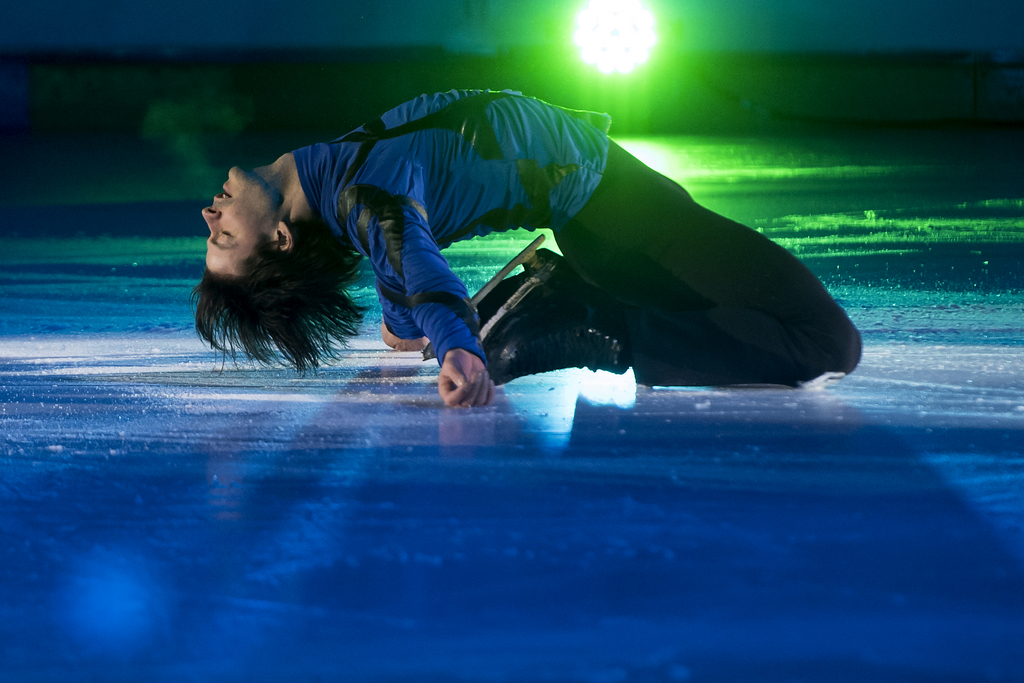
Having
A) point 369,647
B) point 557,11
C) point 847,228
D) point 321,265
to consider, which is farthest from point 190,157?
point 369,647

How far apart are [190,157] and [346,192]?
3.09 m

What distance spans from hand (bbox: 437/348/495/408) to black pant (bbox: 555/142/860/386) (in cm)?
26

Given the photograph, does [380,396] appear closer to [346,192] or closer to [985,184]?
[346,192]

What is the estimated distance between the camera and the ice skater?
1218 mm

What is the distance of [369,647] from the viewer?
A: 60cm

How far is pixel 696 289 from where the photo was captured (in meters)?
1.33

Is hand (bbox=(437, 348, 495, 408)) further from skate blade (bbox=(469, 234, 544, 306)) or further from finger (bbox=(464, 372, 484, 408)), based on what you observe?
skate blade (bbox=(469, 234, 544, 306))

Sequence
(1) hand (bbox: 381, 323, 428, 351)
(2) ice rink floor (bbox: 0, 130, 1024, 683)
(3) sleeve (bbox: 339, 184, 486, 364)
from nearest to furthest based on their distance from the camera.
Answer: (2) ice rink floor (bbox: 0, 130, 1024, 683), (3) sleeve (bbox: 339, 184, 486, 364), (1) hand (bbox: 381, 323, 428, 351)

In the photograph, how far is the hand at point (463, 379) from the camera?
1.07m

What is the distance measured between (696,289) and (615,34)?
311 cm

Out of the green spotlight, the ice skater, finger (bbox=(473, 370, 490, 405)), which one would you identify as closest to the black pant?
the ice skater

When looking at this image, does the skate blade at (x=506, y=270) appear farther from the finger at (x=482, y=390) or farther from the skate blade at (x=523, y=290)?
the finger at (x=482, y=390)

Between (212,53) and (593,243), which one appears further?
(212,53)

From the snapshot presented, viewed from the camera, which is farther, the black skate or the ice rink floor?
the black skate
